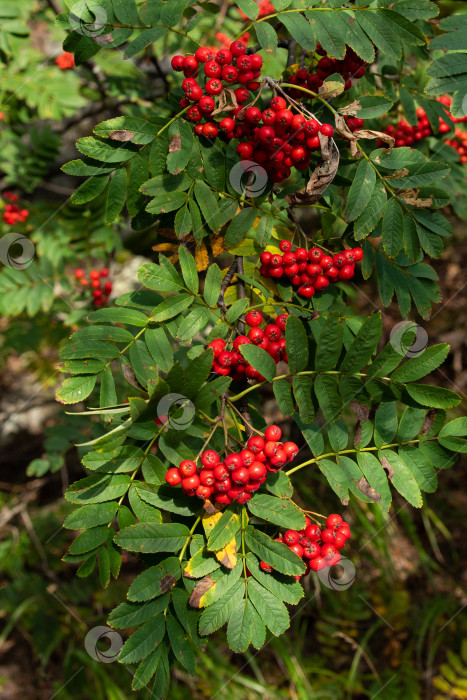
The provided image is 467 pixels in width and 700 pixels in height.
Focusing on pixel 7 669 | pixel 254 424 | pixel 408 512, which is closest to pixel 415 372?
pixel 254 424

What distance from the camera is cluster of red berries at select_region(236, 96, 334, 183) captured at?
1.32 m

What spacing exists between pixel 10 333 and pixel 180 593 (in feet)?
8.68

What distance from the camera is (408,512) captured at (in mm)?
3949

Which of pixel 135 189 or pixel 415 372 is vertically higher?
pixel 135 189

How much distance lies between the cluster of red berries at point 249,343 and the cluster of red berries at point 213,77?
56cm

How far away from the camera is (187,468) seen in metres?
1.20

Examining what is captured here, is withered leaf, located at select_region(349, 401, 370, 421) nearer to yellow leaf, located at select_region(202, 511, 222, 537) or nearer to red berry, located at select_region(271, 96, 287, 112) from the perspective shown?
yellow leaf, located at select_region(202, 511, 222, 537)

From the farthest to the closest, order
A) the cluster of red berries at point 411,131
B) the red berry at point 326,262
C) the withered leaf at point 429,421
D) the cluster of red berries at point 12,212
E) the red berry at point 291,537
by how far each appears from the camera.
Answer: the cluster of red berries at point 12,212 → the cluster of red berries at point 411,131 → the red berry at point 326,262 → the withered leaf at point 429,421 → the red berry at point 291,537

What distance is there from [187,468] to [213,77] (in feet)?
3.39

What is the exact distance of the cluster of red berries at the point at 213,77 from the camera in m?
1.33

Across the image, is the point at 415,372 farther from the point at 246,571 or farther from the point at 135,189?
the point at 135,189

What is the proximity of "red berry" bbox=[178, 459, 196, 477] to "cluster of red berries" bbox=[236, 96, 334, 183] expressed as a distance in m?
0.86

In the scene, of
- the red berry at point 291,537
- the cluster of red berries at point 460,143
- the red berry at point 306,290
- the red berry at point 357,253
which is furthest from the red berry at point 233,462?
the cluster of red berries at point 460,143

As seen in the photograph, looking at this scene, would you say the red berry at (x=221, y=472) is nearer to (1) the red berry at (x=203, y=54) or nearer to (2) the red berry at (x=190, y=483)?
(2) the red berry at (x=190, y=483)
